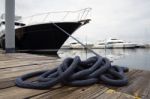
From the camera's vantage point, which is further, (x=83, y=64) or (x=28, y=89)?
(x=83, y=64)

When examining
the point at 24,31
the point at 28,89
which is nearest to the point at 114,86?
the point at 28,89

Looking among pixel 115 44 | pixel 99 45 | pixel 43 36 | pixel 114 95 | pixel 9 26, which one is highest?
pixel 9 26

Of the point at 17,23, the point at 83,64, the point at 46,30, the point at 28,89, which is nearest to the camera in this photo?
the point at 28,89

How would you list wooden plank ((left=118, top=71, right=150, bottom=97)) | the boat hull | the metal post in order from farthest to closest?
the boat hull
the metal post
wooden plank ((left=118, top=71, right=150, bottom=97))

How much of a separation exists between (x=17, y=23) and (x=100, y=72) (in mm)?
12026

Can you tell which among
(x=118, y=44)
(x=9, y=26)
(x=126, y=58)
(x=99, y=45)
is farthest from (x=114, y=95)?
(x=99, y=45)

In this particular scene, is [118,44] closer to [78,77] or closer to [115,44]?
[115,44]

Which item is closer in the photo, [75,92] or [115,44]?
[75,92]

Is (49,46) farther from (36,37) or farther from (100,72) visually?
(100,72)

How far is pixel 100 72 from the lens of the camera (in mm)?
2043

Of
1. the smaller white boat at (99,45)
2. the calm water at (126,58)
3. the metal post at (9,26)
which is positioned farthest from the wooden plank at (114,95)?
the smaller white boat at (99,45)

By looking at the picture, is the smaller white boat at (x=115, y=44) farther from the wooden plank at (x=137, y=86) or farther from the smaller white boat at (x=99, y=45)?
the wooden plank at (x=137, y=86)

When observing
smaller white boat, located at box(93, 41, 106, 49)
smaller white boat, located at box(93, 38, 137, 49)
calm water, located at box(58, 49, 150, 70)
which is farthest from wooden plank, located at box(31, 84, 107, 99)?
smaller white boat, located at box(93, 41, 106, 49)

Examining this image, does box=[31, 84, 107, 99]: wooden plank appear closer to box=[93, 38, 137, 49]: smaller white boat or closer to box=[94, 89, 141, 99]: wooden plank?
box=[94, 89, 141, 99]: wooden plank
